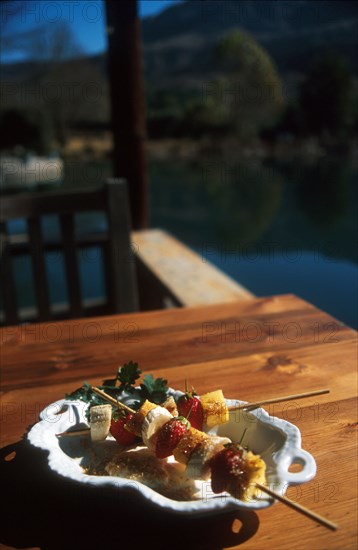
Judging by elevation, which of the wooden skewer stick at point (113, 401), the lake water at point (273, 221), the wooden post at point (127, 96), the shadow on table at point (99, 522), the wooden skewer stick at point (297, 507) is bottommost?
the lake water at point (273, 221)

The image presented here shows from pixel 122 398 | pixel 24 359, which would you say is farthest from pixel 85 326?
pixel 122 398

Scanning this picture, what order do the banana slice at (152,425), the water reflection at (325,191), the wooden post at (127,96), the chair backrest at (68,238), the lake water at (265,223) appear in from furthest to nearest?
1. the water reflection at (325,191)
2. the lake water at (265,223)
3. the wooden post at (127,96)
4. the chair backrest at (68,238)
5. the banana slice at (152,425)

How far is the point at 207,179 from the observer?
9289 mm

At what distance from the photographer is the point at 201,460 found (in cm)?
40

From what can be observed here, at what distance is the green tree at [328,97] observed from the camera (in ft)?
20.8

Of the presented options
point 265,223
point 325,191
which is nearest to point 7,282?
point 265,223

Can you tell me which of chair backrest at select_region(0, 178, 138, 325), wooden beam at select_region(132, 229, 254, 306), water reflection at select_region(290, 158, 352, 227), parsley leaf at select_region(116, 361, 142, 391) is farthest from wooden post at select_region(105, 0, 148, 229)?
water reflection at select_region(290, 158, 352, 227)


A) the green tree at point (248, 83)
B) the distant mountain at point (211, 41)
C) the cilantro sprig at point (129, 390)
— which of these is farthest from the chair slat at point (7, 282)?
the green tree at point (248, 83)

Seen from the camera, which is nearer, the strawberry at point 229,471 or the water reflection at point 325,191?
the strawberry at point 229,471

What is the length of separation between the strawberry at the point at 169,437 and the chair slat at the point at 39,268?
0.92 metres

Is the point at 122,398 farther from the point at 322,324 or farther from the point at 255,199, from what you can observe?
the point at 255,199

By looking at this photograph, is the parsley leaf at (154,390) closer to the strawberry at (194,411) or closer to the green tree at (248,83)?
the strawberry at (194,411)

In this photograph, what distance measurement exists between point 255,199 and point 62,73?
3718mm

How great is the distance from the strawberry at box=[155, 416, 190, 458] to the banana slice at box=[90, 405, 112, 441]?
0.18ft
